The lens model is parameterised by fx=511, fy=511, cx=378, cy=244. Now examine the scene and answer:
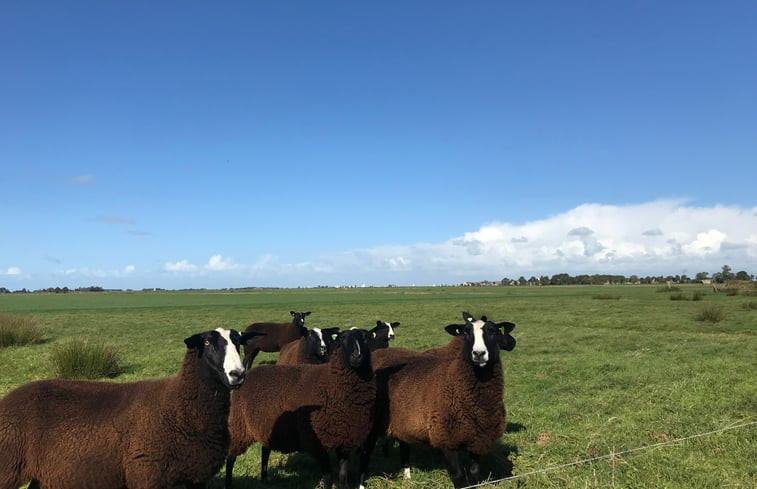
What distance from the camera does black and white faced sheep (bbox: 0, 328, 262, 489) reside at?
4.93m

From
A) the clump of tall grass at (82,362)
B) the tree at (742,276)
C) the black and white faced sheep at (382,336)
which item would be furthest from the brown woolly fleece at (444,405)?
the tree at (742,276)

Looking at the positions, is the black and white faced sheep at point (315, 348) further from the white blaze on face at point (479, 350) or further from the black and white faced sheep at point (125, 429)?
the black and white faced sheep at point (125, 429)

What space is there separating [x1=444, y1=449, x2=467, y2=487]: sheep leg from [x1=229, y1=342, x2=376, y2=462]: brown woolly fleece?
1.11 meters

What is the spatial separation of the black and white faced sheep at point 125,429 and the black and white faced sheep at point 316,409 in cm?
151

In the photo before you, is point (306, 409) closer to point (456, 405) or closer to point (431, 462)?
point (456, 405)

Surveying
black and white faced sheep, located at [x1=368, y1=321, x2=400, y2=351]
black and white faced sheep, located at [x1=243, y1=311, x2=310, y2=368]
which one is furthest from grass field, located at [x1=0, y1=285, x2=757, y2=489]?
black and white faced sheep, located at [x1=368, y1=321, x2=400, y2=351]

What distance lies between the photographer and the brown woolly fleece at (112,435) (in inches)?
194

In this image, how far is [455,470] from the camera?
254 inches

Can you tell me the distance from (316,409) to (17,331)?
22603 millimetres

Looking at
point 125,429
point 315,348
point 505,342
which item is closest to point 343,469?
point 125,429

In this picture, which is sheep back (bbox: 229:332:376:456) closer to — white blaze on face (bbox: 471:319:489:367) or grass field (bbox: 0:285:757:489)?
grass field (bbox: 0:285:757:489)

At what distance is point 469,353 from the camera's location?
22.3ft

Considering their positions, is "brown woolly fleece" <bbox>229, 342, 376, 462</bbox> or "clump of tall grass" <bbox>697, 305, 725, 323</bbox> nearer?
"brown woolly fleece" <bbox>229, 342, 376, 462</bbox>

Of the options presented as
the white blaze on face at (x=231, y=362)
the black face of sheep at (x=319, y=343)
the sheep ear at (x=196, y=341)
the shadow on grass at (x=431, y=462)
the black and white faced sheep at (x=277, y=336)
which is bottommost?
the shadow on grass at (x=431, y=462)
